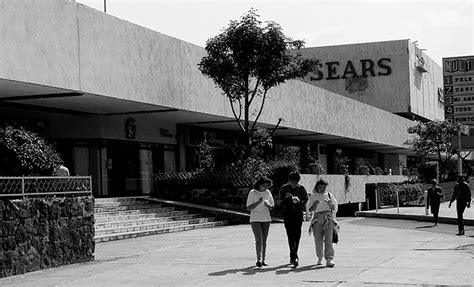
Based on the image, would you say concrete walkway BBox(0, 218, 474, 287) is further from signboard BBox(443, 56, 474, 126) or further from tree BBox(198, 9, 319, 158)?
signboard BBox(443, 56, 474, 126)

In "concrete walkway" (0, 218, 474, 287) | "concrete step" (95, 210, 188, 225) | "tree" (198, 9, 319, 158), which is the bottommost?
"concrete walkway" (0, 218, 474, 287)

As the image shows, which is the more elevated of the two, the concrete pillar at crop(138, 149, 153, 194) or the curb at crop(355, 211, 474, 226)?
the concrete pillar at crop(138, 149, 153, 194)

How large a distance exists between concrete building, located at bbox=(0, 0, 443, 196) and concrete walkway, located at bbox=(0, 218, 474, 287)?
17.3ft

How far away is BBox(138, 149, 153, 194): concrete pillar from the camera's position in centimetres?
2912

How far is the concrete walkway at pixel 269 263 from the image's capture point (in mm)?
10797

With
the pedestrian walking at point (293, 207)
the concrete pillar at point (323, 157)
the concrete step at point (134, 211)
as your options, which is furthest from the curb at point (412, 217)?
the concrete pillar at point (323, 157)

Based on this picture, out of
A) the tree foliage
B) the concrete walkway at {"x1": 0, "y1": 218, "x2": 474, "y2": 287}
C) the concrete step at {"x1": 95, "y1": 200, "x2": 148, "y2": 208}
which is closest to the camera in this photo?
the concrete walkway at {"x1": 0, "y1": 218, "x2": 474, "y2": 287}

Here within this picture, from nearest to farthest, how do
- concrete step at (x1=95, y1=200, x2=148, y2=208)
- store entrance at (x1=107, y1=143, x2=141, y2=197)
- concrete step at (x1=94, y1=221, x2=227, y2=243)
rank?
concrete step at (x1=94, y1=221, x2=227, y2=243) → concrete step at (x1=95, y1=200, x2=148, y2=208) → store entrance at (x1=107, y1=143, x2=141, y2=197)

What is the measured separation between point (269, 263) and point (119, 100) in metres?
11.4

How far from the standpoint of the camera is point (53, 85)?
62.7ft

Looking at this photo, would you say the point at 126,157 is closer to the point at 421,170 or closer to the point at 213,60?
the point at 213,60

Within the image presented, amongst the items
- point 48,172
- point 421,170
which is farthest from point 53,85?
point 421,170

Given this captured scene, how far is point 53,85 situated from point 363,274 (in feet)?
36.7

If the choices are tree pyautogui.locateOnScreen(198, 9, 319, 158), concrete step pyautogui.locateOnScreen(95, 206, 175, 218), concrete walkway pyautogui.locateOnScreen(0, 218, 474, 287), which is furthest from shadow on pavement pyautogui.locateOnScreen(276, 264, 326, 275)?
Result: tree pyautogui.locateOnScreen(198, 9, 319, 158)
